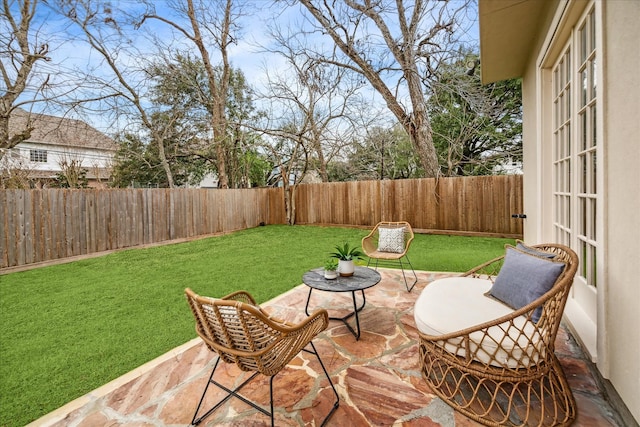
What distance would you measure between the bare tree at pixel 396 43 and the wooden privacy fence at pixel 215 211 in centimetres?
115

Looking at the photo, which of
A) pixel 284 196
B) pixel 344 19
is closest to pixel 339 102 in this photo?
pixel 344 19

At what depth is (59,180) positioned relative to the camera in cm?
→ 1210

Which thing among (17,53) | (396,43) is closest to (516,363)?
(396,43)

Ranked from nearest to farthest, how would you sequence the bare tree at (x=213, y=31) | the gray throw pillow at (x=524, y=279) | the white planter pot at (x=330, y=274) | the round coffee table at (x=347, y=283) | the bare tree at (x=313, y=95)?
the gray throw pillow at (x=524, y=279) < the round coffee table at (x=347, y=283) < the white planter pot at (x=330, y=274) < the bare tree at (x=313, y=95) < the bare tree at (x=213, y=31)

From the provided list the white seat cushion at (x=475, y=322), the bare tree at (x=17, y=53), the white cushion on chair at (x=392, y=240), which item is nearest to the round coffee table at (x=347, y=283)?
the white seat cushion at (x=475, y=322)

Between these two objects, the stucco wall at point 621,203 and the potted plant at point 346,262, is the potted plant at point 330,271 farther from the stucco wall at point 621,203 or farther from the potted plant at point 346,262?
the stucco wall at point 621,203

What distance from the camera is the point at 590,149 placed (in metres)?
1.99

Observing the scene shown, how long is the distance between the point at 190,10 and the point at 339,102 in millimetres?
6398

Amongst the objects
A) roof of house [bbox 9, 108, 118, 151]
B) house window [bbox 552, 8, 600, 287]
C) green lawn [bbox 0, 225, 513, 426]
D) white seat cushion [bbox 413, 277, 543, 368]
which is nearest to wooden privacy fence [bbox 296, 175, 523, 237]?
green lawn [bbox 0, 225, 513, 426]

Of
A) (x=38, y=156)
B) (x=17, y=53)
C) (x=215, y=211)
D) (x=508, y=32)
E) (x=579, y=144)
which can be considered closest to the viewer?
(x=579, y=144)

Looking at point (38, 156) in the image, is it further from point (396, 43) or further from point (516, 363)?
point (516, 363)

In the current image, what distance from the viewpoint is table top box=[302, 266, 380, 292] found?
2.52 metres

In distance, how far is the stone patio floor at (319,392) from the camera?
1.64 m

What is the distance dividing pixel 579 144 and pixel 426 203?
19.4 ft
